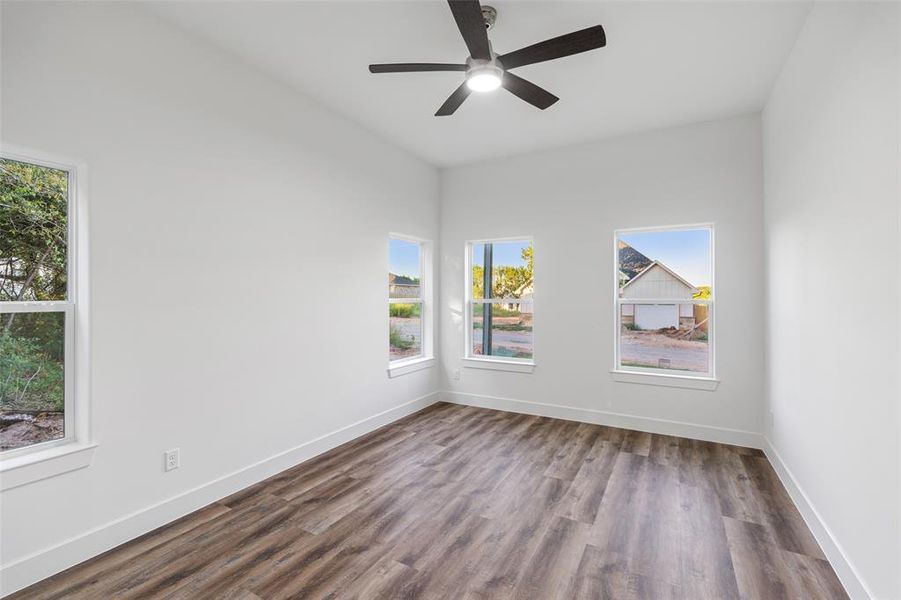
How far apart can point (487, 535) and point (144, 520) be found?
1.92 m

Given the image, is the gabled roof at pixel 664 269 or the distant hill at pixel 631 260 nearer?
the gabled roof at pixel 664 269

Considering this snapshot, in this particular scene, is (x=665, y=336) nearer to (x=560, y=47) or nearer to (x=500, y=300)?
(x=500, y=300)

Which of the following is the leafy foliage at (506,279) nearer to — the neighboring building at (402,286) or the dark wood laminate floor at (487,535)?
the neighboring building at (402,286)

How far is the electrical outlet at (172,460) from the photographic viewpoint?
94.2 inches

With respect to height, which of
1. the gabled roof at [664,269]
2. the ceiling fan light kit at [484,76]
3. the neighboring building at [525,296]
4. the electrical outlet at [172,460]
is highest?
the ceiling fan light kit at [484,76]

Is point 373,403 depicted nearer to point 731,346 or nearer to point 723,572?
point 723,572

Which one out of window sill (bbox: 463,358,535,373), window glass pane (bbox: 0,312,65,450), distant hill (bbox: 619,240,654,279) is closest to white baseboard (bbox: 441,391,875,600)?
window sill (bbox: 463,358,535,373)

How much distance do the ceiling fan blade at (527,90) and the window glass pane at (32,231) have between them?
2433mm

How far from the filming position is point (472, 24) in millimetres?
1877

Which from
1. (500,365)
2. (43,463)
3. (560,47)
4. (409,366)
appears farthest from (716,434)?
(43,463)

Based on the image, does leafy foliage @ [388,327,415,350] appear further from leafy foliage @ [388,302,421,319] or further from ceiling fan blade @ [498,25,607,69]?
ceiling fan blade @ [498,25,607,69]

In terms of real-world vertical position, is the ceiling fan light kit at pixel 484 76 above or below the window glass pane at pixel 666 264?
above

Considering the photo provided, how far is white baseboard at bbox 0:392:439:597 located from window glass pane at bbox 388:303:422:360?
1.13 metres

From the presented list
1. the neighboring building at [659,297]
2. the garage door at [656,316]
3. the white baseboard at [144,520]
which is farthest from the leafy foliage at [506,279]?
the white baseboard at [144,520]
